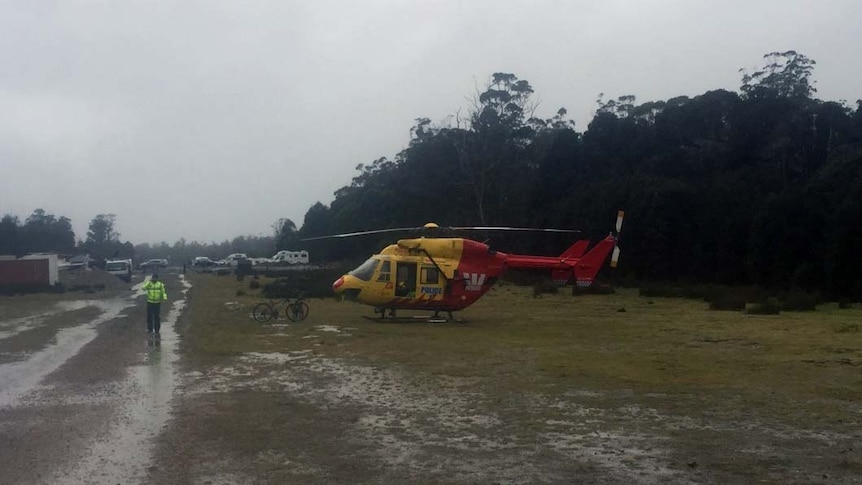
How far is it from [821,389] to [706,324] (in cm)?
1204

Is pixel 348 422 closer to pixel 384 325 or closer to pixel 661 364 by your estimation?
pixel 661 364

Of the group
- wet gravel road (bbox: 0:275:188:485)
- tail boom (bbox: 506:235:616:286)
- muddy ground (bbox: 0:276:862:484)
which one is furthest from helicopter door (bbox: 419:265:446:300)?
muddy ground (bbox: 0:276:862:484)

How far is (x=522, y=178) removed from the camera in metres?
64.4

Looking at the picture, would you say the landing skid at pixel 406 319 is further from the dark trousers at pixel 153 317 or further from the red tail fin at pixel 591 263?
the dark trousers at pixel 153 317

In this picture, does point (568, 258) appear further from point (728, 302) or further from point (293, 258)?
point (293, 258)

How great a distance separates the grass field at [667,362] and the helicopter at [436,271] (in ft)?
2.98

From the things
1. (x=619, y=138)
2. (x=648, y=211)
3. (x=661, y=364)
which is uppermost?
(x=619, y=138)

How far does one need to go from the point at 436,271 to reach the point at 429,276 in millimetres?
261

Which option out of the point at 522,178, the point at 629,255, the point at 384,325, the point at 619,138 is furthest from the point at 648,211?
the point at 384,325

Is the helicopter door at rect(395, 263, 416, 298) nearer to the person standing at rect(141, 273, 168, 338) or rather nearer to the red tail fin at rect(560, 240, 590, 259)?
the red tail fin at rect(560, 240, 590, 259)

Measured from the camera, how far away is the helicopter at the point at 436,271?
80.7ft

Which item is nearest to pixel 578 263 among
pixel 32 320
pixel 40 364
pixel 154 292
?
pixel 154 292

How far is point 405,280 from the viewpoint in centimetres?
2478

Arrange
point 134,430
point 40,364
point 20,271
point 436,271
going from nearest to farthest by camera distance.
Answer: point 134,430
point 40,364
point 436,271
point 20,271
